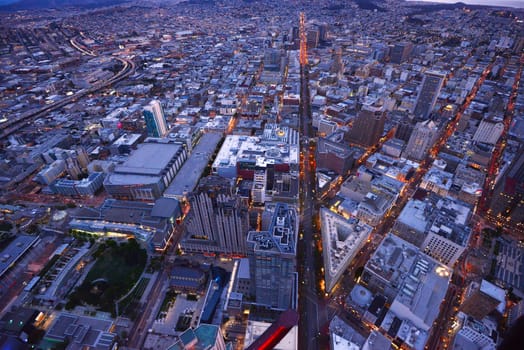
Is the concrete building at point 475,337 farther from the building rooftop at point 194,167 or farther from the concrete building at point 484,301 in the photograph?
the building rooftop at point 194,167

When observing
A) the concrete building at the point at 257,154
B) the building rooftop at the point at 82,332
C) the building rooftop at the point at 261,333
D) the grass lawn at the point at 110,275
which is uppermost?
the concrete building at the point at 257,154

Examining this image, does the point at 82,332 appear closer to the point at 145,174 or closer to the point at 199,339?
the point at 199,339

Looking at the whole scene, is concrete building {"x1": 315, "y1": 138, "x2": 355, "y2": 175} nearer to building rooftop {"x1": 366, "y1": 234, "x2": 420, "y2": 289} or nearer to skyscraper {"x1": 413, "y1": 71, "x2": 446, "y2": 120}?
building rooftop {"x1": 366, "y1": 234, "x2": 420, "y2": 289}

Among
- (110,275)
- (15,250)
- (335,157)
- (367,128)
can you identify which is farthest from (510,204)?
(15,250)

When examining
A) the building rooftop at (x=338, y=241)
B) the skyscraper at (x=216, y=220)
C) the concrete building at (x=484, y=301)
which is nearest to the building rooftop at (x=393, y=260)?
the building rooftop at (x=338, y=241)

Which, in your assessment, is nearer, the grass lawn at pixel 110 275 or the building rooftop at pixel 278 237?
the building rooftop at pixel 278 237

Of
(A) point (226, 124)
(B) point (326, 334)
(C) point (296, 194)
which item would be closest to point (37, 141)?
(A) point (226, 124)
